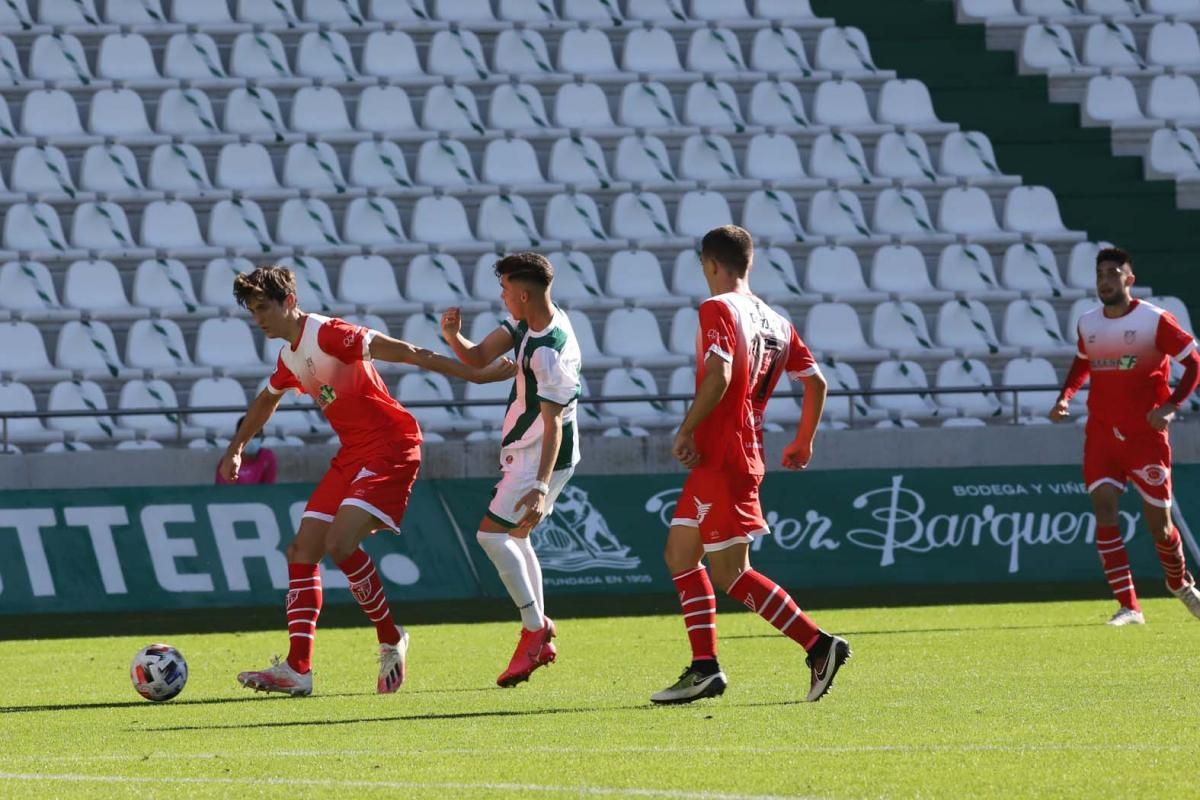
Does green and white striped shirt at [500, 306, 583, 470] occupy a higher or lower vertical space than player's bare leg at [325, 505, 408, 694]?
higher

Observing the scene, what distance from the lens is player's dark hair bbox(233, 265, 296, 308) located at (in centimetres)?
885

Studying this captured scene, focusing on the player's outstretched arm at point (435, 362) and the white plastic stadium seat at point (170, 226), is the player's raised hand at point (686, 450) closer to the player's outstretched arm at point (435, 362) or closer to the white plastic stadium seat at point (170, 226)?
the player's outstretched arm at point (435, 362)

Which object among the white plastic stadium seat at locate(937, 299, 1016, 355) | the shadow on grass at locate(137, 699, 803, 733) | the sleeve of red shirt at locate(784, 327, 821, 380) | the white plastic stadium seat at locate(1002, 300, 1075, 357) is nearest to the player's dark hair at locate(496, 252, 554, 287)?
the sleeve of red shirt at locate(784, 327, 821, 380)

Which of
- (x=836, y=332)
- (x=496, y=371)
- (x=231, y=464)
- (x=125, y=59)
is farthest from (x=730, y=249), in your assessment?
(x=125, y=59)

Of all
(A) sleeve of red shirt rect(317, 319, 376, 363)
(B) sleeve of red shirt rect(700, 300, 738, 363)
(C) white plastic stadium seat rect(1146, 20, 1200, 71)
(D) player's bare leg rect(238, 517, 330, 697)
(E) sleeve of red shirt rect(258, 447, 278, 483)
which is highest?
(B) sleeve of red shirt rect(700, 300, 738, 363)

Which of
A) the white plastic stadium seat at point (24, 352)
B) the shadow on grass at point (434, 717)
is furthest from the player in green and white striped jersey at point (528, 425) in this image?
the white plastic stadium seat at point (24, 352)

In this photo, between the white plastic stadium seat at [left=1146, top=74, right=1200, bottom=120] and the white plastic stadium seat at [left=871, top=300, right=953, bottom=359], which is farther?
the white plastic stadium seat at [left=1146, top=74, right=1200, bottom=120]

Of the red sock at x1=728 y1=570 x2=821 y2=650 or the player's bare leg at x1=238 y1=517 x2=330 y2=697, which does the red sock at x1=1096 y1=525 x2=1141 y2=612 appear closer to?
the red sock at x1=728 y1=570 x2=821 y2=650

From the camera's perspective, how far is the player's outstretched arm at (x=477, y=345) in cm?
883

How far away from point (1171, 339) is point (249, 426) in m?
6.01

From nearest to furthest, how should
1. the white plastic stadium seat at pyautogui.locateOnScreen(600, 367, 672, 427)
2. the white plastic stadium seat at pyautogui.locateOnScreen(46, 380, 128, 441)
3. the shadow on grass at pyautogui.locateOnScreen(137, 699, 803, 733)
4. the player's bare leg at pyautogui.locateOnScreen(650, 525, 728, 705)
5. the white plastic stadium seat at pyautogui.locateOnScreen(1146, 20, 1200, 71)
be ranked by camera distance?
the shadow on grass at pyautogui.locateOnScreen(137, 699, 803, 733) → the player's bare leg at pyautogui.locateOnScreen(650, 525, 728, 705) → the white plastic stadium seat at pyautogui.locateOnScreen(46, 380, 128, 441) → the white plastic stadium seat at pyautogui.locateOnScreen(600, 367, 672, 427) → the white plastic stadium seat at pyautogui.locateOnScreen(1146, 20, 1200, 71)

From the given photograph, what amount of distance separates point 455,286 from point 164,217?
2951 mm

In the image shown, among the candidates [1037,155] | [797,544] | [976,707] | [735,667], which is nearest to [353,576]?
[735,667]

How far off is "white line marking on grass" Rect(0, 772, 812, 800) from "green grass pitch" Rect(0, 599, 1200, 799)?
0.02m
